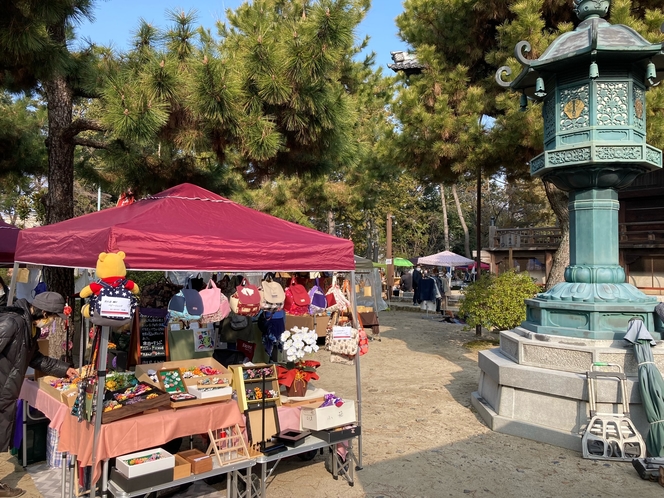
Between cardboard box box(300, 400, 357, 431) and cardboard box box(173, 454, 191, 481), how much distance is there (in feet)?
4.14

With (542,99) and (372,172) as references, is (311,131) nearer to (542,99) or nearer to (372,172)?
(542,99)

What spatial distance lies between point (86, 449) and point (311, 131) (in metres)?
4.74

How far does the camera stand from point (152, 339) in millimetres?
6277

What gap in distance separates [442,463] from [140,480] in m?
3.10

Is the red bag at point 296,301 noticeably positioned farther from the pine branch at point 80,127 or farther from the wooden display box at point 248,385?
the pine branch at point 80,127

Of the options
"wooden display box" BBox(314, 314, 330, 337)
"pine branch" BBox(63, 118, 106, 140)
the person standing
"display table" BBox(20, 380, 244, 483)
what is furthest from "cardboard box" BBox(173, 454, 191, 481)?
the person standing

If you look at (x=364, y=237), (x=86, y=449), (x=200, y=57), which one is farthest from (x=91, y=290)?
(x=364, y=237)

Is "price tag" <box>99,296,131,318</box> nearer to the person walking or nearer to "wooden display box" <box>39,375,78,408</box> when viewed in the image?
"wooden display box" <box>39,375,78,408</box>

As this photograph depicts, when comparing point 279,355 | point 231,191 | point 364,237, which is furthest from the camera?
point 364,237

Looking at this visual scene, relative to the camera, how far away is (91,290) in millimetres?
3814

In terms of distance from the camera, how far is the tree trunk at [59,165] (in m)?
7.54

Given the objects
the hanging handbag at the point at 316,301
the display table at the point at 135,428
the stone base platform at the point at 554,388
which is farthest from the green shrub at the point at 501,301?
the display table at the point at 135,428

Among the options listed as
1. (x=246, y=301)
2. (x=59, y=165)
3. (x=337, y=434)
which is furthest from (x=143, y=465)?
(x=59, y=165)

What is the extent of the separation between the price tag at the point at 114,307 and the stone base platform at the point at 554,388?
4552 millimetres
